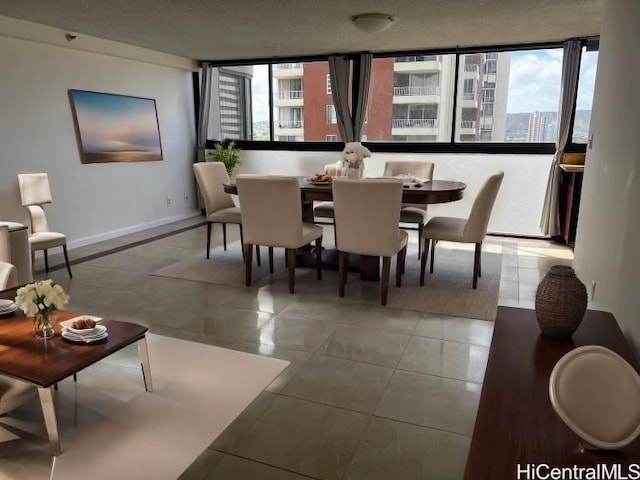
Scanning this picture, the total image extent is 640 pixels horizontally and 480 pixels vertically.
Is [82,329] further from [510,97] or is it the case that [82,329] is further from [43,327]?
[510,97]

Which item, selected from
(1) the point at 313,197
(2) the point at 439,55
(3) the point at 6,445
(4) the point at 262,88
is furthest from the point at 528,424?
(4) the point at 262,88

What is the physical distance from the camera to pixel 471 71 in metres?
6.09

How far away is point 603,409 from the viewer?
120cm

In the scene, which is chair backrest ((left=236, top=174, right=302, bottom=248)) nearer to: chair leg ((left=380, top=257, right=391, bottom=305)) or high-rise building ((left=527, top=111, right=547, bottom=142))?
chair leg ((left=380, top=257, right=391, bottom=305))

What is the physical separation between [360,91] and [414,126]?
0.86 metres

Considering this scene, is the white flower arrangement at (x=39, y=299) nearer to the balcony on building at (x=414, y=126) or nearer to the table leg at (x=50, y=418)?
the table leg at (x=50, y=418)

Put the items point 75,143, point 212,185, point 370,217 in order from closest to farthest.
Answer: point 370,217 < point 212,185 < point 75,143

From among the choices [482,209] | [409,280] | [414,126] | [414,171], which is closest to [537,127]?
[414,126]

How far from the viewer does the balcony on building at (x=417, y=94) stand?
6.30 m

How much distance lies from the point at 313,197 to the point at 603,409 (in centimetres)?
309

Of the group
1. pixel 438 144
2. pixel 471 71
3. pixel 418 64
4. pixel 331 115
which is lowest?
pixel 438 144

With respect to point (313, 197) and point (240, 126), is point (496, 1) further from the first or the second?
point (240, 126)

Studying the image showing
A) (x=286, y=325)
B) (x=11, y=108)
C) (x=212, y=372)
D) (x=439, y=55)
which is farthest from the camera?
(x=439, y=55)

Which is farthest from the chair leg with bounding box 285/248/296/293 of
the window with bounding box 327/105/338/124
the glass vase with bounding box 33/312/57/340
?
the window with bounding box 327/105/338/124
